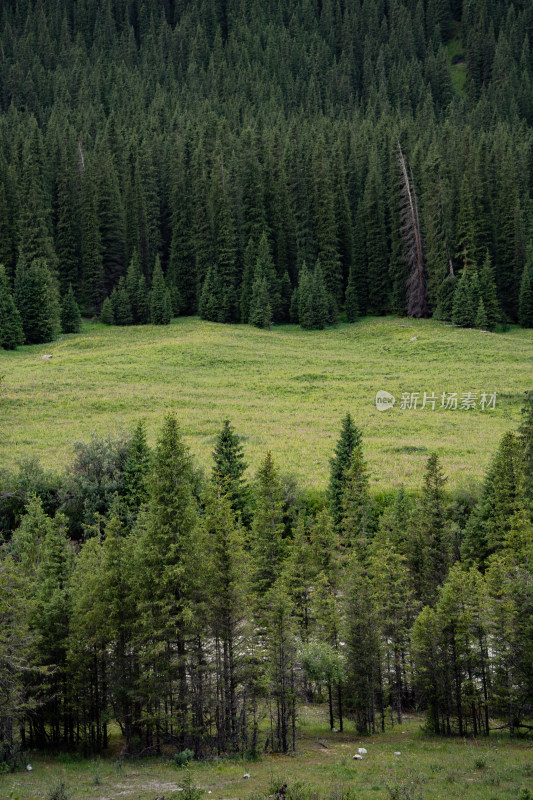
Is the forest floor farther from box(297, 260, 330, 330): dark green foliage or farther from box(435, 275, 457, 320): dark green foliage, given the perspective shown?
box(435, 275, 457, 320): dark green foliage

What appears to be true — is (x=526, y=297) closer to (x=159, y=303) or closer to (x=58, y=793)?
(x=159, y=303)

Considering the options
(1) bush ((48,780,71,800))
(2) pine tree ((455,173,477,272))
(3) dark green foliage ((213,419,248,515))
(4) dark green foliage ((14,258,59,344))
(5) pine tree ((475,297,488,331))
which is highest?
(2) pine tree ((455,173,477,272))

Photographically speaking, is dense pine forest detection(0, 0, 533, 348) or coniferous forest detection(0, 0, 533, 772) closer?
coniferous forest detection(0, 0, 533, 772)

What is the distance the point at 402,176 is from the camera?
328ft

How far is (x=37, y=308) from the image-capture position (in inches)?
3300

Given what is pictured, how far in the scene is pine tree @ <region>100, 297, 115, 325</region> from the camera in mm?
91875

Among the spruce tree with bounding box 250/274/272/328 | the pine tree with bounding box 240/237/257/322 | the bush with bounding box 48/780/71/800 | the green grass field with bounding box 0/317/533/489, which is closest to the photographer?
the bush with bounding box 48/780/71/800

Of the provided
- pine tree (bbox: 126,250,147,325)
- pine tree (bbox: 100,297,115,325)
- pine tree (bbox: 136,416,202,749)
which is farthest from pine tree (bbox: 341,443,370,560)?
pine tree (bbox: 126,250,147,325)

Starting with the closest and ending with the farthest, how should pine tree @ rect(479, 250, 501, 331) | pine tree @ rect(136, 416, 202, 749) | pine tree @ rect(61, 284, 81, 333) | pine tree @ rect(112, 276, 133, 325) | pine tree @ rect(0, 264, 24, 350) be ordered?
pine tree @ rect(136, 416, 202, 749) → pine tree @ rect(0, 264, 24, 350) → pine tree @ rect(479, 250, 501, 331) → pine tree @ rect(61, 284, 81, 333) → pine tree @ rect(112, 276, 133, 325)

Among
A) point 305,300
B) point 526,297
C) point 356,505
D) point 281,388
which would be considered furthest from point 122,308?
point 356,505

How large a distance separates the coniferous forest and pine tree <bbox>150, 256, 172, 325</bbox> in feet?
2.18

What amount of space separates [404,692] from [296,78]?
17532cm

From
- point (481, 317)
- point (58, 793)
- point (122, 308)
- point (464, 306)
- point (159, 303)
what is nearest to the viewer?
point (58, 793)

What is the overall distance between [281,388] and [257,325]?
2681cm
